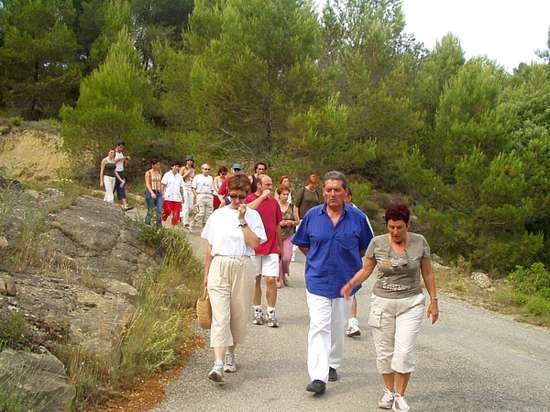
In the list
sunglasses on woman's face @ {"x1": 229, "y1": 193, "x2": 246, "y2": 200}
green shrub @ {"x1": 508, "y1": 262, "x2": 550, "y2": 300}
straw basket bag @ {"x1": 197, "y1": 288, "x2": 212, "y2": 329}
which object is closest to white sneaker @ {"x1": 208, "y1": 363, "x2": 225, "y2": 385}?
straw basket bag @ {"x1": 197, "y1": 288, "x2": 212, "y2": 329}

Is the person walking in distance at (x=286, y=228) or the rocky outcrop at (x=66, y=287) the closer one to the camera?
the rocky outcrop at (x=66, y=287)

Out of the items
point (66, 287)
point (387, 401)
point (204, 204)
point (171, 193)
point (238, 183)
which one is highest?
point (238, 183)

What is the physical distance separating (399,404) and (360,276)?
3.62 feet

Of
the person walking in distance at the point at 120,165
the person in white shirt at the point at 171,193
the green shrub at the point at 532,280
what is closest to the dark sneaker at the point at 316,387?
the person in white shirt at the point at 171,193

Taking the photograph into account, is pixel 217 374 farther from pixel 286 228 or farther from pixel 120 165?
pixel 120 165

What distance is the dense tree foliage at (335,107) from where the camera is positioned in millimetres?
19656

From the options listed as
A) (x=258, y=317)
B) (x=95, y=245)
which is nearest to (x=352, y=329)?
(x=258, y=317)

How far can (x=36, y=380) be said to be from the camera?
4.55 m

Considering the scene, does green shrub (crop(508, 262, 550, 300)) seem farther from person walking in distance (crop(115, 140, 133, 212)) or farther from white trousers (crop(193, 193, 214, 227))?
person walking in distance (crop(115, 140, 133, 212))

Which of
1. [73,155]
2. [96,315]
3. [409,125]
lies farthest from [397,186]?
[96,315]

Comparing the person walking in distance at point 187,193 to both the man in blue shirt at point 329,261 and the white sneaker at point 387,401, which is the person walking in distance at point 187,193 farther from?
the white sneaker at point 387,401

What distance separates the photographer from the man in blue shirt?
5516 millimetres

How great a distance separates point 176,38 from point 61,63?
25.1ft

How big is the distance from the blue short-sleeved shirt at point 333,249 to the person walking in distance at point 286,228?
3388 mm
